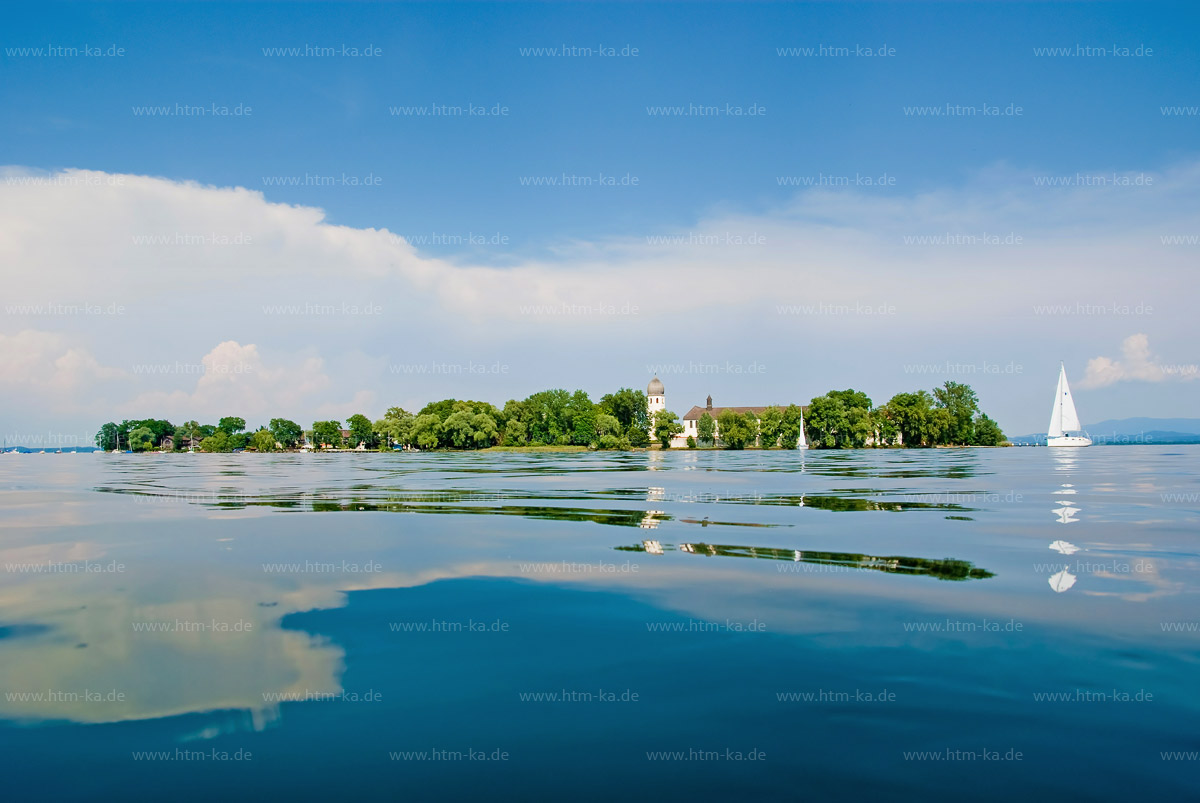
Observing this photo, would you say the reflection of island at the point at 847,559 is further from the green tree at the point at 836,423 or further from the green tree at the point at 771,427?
the green tree at the point at 771,427

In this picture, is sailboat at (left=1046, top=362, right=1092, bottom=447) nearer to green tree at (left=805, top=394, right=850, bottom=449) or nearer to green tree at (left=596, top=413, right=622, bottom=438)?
green tree at (left=805, top=394, right=850, bottom=449)

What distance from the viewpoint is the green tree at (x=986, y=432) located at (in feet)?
562

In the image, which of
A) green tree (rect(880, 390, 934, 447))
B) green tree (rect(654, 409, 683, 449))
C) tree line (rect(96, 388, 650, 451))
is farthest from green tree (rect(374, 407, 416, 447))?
green tree (rect(880, 390, 934, 447))

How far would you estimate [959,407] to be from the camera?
170 metres

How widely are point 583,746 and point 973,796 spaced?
111 inches

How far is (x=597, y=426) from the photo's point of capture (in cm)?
16725

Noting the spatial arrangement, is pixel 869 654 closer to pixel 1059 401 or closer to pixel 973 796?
pixel 973 796

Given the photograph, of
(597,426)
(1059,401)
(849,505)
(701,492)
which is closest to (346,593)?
(849,505)

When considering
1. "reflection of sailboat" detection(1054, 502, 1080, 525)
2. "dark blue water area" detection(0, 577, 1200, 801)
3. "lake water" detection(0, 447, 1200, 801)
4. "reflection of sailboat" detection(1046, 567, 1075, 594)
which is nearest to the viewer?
"dark blue water area" detection(0, 577, 1200, 801)

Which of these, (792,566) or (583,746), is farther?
(792,566)

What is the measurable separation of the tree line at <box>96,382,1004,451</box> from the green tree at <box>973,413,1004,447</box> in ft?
0.73

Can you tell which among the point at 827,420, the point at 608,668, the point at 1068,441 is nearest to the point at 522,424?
the point at 827,420

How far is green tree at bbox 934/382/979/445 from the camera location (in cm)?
16557

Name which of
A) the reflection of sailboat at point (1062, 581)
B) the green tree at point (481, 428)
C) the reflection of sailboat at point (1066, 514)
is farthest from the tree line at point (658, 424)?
the reflection of sailboat at point (1062, 581)
